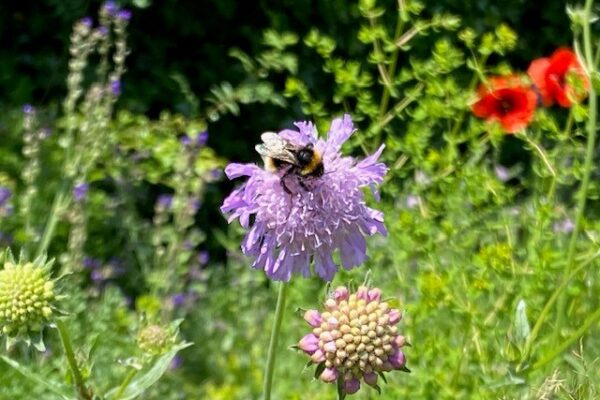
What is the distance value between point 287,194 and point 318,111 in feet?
2.42

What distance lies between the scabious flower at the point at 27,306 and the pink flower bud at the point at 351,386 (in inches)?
15.9

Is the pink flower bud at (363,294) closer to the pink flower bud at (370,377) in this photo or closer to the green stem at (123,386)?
the pink flower bud at (370,377)

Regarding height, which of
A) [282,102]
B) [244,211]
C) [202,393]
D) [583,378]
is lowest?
[202,393]

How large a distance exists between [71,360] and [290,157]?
0.40 meters

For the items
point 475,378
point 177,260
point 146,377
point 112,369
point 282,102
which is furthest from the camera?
point 282,102

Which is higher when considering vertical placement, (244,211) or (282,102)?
(244,211)

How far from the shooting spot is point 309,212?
1.37m

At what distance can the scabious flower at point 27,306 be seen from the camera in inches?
55.5

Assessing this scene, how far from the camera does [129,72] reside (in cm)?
380

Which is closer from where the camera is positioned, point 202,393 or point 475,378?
point 475,378

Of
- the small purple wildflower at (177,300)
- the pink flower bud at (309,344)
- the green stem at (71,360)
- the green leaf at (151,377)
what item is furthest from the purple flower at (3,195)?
the pink flower bud at (309,344)

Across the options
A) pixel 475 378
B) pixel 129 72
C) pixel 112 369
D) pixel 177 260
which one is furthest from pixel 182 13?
pixel 475 378

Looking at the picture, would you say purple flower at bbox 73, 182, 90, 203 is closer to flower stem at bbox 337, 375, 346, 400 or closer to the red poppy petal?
the red poppy petal

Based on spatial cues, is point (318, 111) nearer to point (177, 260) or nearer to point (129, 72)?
point (177, 260)
